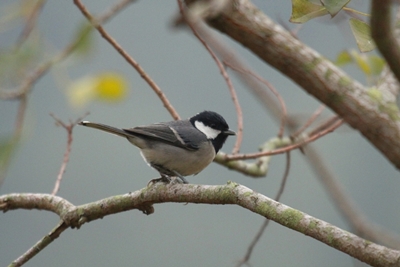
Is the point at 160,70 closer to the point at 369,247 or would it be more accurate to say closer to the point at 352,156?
the point at 352,156

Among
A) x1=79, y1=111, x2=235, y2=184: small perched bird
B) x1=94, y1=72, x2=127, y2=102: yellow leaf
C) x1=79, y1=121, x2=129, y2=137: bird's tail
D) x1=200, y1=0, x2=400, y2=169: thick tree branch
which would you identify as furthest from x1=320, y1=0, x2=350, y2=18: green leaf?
x1=79, y1=111, x2=235, y2=184: small perched bird

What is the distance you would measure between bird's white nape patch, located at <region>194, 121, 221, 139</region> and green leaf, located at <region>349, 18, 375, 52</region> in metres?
2.50

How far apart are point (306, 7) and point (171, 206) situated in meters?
17.4

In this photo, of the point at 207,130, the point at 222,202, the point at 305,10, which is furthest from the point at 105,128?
the point at 305,10

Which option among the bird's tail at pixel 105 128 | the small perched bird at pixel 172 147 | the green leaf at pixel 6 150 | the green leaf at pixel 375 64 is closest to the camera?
the green leaf at pixel 6 150

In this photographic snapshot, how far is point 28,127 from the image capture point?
4.89 ft

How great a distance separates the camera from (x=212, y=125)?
450cm

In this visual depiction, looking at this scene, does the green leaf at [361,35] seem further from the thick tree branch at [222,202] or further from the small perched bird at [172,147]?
the small perched bird at [172,147]

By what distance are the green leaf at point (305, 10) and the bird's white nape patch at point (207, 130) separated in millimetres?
2445

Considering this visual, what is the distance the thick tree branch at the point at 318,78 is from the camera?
275 centimetres

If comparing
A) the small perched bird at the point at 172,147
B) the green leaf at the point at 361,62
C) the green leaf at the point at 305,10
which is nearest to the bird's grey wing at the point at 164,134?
the small perched bird at the point at 172,147

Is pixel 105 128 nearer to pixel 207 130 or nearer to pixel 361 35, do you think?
pixel 207 130

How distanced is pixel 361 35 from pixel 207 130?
2613 mm

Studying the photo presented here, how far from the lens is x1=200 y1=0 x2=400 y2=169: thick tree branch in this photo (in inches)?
108
